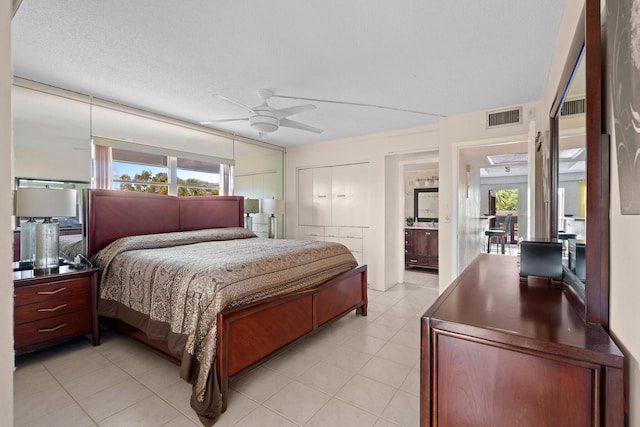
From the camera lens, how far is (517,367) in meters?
0.87

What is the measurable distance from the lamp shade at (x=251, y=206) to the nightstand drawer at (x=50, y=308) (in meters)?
2.60

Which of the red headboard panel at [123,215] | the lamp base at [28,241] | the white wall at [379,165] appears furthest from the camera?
the white wall at [379,165]

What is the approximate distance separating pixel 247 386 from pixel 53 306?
1840 millimetres

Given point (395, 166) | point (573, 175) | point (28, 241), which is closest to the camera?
point (573, 175)

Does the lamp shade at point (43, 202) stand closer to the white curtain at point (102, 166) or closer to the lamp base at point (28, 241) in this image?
the lamp base at point (28, 241)

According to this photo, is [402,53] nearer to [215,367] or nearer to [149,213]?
[215,367]

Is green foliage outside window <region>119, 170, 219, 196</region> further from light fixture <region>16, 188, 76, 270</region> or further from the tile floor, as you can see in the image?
the tile floor

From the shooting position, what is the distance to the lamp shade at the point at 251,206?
498 cm

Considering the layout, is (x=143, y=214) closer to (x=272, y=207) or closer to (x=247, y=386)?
(x=272, y=207)

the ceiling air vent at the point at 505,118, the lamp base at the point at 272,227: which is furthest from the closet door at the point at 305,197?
the ceiling air vent at the point at 505,118

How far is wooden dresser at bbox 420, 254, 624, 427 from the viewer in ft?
2.49

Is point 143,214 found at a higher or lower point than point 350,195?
lower

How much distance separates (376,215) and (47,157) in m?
4.16

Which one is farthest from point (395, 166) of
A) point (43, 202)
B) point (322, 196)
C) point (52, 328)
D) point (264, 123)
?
point (52, 328)
